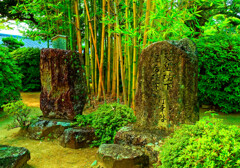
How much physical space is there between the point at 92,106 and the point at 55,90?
1.83m

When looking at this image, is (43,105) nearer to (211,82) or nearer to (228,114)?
(211,82)

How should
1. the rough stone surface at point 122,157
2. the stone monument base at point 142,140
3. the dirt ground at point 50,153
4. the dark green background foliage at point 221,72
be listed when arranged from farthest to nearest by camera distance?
the dark green background foliage at point 221,72 < the dirt ground at point 50,153 < the stone monument base at point 142,140 < the rough stone surface at point 122,157

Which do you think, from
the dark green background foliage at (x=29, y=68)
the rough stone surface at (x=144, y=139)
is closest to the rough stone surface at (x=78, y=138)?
the rough stone surface at (x=144, y=139)

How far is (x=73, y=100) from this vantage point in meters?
3.38

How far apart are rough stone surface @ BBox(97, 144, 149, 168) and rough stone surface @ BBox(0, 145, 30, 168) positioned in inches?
37.1

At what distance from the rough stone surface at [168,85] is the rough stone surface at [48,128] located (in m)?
1.54

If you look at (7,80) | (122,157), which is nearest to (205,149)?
(122,157)

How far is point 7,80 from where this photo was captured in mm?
4797

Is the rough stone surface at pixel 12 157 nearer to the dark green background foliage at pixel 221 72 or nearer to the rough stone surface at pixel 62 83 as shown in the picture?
the rough stone surface at pixel 62 83

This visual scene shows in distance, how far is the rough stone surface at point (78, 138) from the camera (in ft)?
9.70

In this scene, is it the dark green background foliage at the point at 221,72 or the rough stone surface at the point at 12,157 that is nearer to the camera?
the rough stone surface at the point at 12,157

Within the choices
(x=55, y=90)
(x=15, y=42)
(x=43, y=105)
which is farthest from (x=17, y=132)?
(x=15, y=42)

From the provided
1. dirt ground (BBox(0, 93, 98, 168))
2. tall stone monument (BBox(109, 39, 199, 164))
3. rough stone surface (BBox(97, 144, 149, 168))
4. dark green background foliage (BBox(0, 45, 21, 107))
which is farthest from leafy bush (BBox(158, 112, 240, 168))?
dark green background foliage (BBox(0, 45, 21, 107))

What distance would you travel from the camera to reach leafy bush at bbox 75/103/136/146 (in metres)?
2.93
